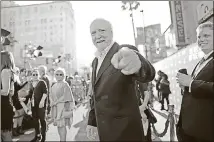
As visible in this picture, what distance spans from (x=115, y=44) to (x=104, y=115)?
1.63 ft

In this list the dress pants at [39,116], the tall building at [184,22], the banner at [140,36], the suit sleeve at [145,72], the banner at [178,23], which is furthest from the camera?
the banner at [140,36]

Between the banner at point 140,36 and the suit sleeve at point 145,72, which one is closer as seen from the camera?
the suit sleeve at point 145,72

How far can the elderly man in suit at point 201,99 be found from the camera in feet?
4.84

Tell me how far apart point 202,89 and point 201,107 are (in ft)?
0.44

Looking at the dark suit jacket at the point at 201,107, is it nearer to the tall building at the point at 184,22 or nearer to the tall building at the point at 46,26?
the tall building at the point at 184,22

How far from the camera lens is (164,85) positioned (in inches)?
316

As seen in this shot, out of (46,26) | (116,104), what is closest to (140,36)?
(116,104)

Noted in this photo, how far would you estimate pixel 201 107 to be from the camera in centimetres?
151

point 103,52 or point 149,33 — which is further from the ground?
point 149,33

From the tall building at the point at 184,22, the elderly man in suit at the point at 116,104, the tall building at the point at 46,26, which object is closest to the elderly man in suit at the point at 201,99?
the elderly man in suit at the point at 116,104

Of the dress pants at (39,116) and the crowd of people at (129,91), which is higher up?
the crowd of people at (129,91)

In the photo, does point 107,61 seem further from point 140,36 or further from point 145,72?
point 140,36

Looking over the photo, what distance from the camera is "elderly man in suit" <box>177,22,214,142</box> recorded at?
1.48 meters

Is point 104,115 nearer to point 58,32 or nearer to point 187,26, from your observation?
point 187,26
